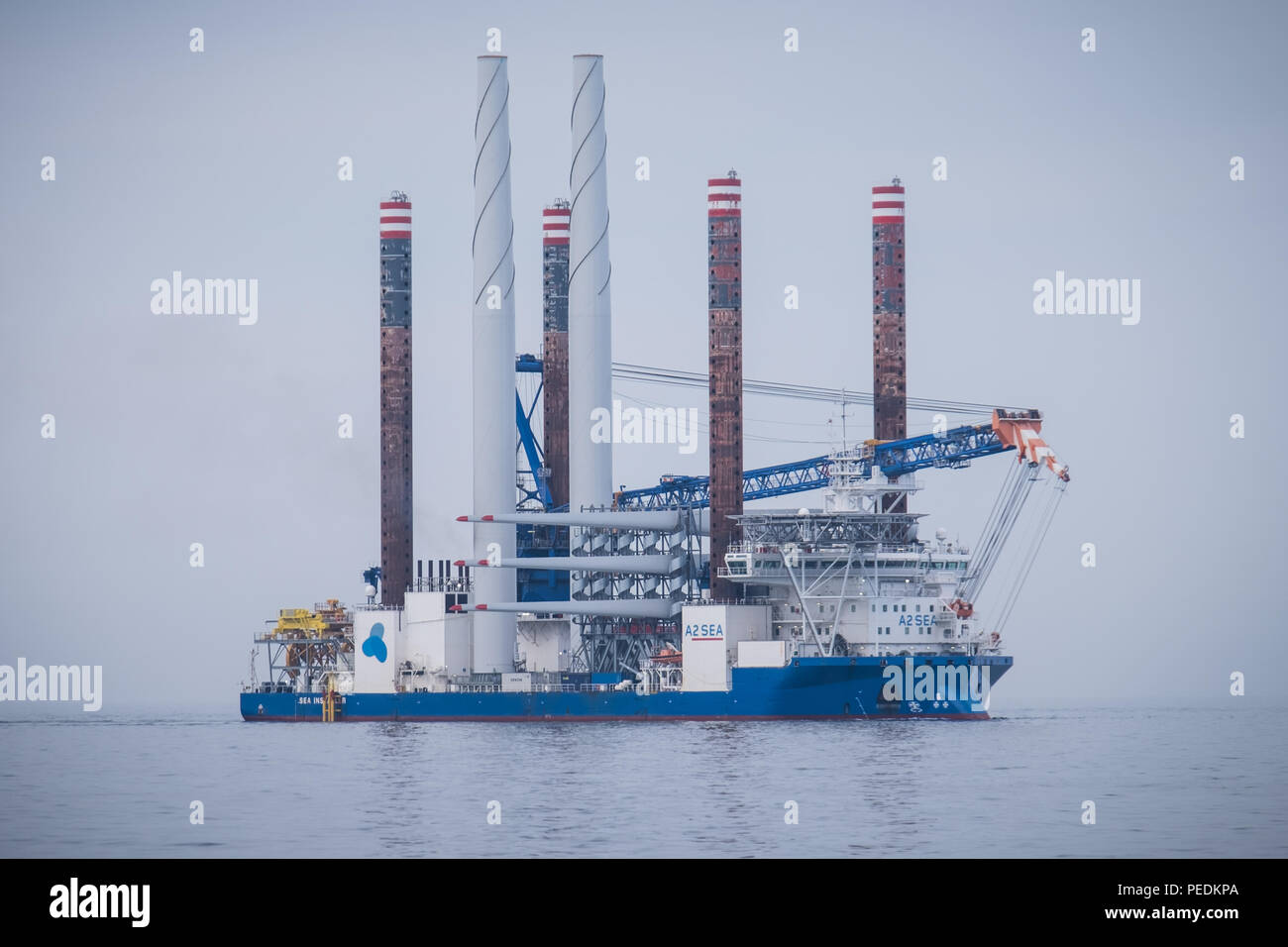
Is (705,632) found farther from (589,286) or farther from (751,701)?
(589,286)

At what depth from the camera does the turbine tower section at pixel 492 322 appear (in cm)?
10100

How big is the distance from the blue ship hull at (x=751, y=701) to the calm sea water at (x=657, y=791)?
142cm

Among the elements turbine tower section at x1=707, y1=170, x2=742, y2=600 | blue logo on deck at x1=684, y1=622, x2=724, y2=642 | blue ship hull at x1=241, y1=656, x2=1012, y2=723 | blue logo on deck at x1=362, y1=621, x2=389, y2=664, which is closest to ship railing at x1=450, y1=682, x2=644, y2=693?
blue ship hull at x1=241, y1=656, x2=1012, y2=723

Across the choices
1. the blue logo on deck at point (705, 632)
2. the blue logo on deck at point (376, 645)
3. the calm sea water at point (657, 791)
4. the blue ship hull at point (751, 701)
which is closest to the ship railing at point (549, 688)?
the blue ship hull at point (751, 701)

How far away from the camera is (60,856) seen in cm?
5131

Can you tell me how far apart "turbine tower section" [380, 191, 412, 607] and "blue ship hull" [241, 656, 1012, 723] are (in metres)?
7.17

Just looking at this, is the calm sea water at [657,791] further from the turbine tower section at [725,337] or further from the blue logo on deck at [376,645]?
the turbine tower section at [725,337]

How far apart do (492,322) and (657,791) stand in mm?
41252

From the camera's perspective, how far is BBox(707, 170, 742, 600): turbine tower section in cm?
9788

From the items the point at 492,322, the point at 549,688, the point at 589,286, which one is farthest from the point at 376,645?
the point at 589,286

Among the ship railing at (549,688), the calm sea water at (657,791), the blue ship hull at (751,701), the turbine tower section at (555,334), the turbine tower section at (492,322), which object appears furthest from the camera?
the turbine tower section at (555,334)

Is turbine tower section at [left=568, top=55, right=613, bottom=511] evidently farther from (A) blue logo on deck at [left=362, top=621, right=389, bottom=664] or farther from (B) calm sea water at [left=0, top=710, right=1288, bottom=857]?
(B) calm sea water at [left=0, top=710, right=1288, bottom=857]
